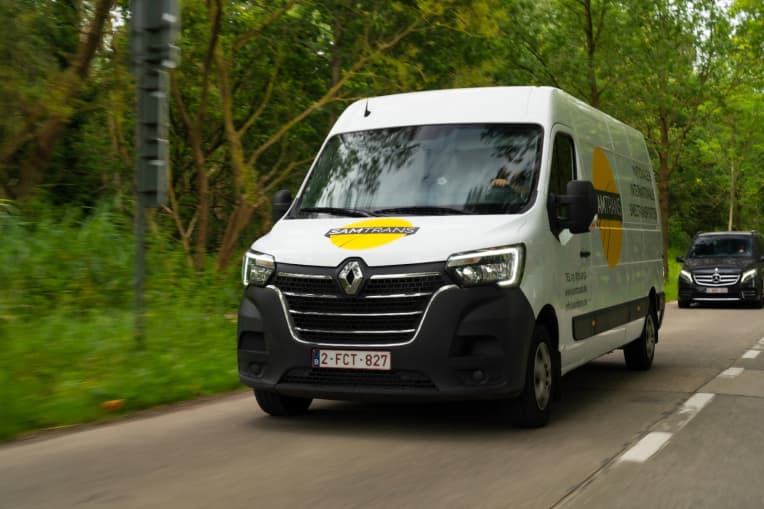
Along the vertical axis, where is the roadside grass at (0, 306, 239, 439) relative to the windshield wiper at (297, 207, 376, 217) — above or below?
below

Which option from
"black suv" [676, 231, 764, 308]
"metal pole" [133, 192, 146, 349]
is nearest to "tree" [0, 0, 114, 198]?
"metal pole" [133, 192, 146, 349]

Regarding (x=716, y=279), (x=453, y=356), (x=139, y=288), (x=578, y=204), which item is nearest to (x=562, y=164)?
(x=578, y=204)

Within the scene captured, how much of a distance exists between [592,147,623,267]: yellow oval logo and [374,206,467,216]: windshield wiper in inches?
81.0

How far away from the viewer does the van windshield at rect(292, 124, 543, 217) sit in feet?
24.1

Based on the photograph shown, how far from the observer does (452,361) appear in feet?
21.6

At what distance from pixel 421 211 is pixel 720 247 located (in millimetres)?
20056

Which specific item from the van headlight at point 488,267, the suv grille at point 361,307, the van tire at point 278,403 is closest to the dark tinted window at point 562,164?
the van headlight at point 488,267

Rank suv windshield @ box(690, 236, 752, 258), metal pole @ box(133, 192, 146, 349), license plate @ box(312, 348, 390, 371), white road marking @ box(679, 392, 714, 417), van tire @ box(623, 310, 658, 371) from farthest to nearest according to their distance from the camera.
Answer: suv windshield @ box(690, 236, 752, 258) < van tire @ box(623, 310, 658, 371) < metal pole @ box(133, 192, 146, 349) < white road marking @ box(679, 392, 714, 417) < license plate @ box(312, 348, 390, 371)

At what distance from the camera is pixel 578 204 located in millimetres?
7359

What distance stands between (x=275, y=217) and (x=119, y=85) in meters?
7.88

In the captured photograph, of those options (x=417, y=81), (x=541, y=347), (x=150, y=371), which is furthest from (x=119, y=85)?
(x=541, y=347)

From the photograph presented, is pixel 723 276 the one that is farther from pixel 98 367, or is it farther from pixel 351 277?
pixel 351 277

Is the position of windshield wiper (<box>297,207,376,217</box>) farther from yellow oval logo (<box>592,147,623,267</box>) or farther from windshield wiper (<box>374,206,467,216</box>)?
yellow oval logo (<box>592,147,623,267</box>)

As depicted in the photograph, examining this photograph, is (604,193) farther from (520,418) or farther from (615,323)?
(520,418)
